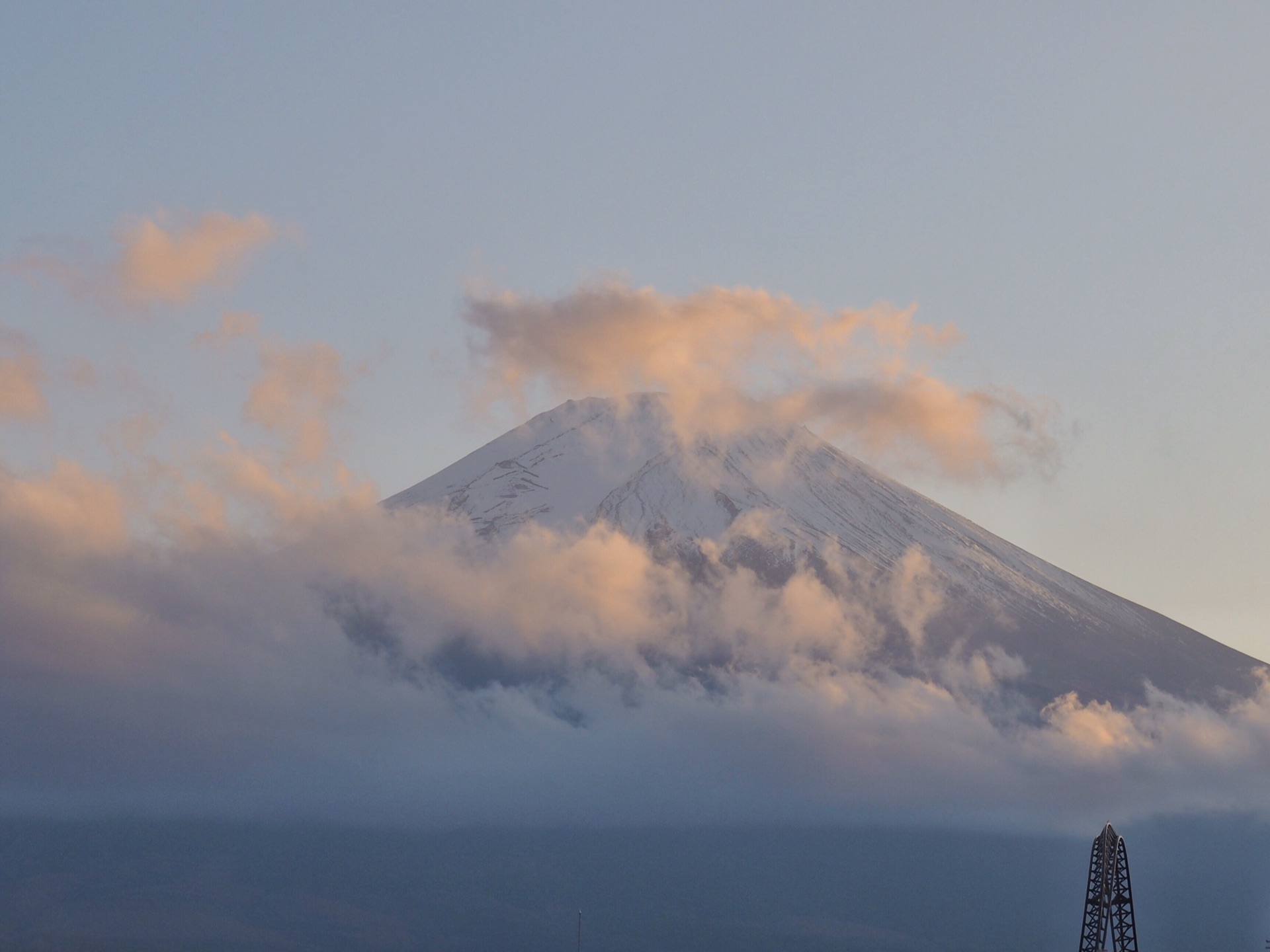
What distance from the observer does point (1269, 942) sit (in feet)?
328

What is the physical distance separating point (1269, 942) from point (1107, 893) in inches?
753

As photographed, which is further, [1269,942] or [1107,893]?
[1269,942]

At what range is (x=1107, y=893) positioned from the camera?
87.5 m
